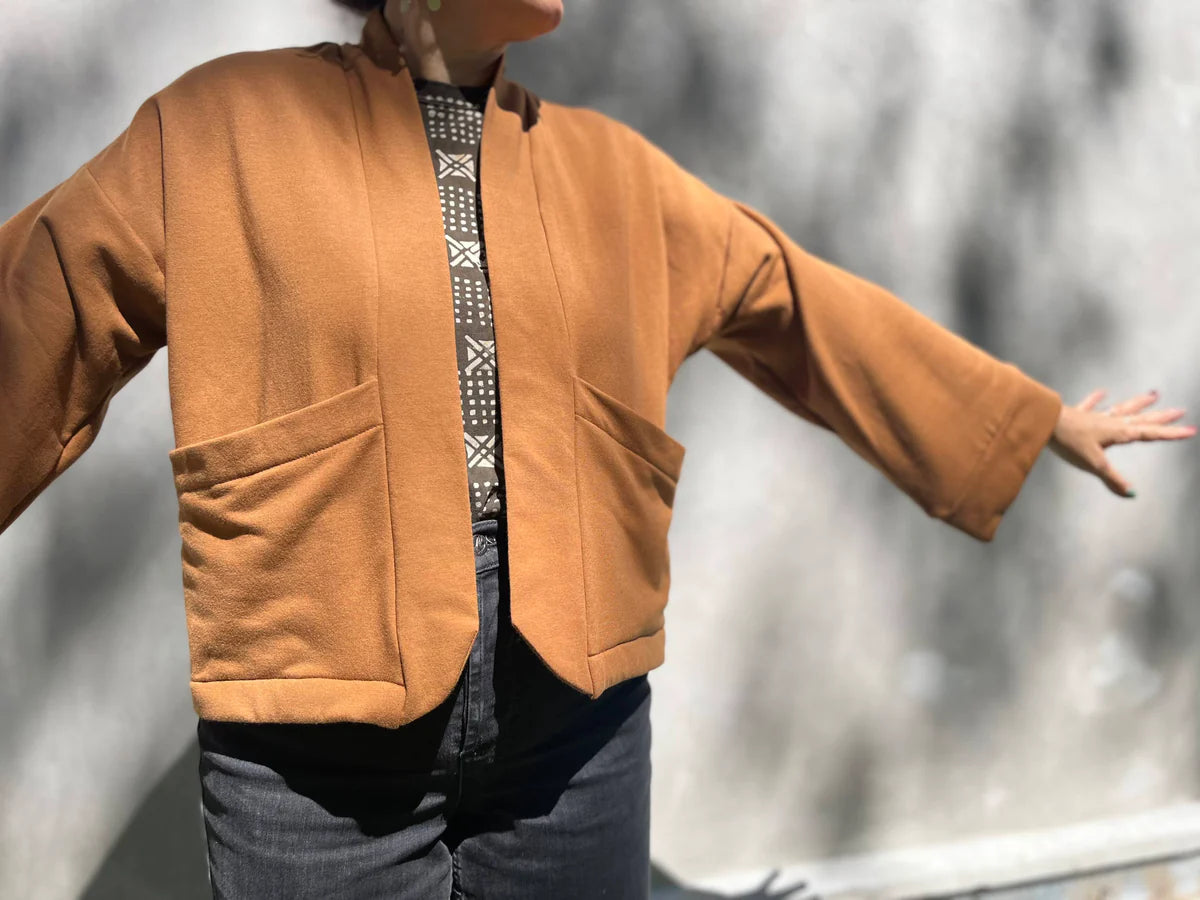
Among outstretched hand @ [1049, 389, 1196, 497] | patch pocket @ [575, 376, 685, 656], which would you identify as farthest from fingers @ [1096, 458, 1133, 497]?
patch pocket @ [575, 376, 685, 656]

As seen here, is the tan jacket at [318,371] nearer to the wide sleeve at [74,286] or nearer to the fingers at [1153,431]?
the wide sleeve at [74,286]

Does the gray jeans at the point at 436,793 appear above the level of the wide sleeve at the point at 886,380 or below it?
below

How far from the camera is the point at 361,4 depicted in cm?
94

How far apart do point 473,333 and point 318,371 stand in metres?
0.12

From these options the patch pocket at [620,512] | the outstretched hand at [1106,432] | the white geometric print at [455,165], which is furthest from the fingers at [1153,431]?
the white geometric print at [455,165]

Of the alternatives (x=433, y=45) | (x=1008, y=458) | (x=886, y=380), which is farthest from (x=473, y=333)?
(x=1008, y=458)

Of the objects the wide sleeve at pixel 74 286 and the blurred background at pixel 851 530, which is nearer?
the wide sleeve at pixel 74 286

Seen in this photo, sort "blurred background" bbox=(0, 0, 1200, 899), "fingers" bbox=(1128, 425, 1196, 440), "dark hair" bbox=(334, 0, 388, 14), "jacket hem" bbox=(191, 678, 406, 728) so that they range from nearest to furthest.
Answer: "jacket hem" bbox=(191, 678, 406, 728)
"dark hair" bbox=(334, 0, 388, 14)
"fingers" bbox=(1128, 425, 1196, 440)
"blurred background" bbox=(0, 0, 1200, 899)

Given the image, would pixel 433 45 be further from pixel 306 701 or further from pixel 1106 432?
pixel 1106 432

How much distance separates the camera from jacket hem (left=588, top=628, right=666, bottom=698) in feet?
2.65

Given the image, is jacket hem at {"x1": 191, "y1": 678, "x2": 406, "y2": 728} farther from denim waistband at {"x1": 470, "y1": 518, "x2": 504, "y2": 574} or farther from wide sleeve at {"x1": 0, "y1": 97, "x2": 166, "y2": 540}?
wide sleeve at {"x1": 0, "y1": 97, "x2": 166, "y2": 540}

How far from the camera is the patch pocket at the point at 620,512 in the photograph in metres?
0.82

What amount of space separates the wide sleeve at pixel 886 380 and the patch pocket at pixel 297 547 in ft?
1.23

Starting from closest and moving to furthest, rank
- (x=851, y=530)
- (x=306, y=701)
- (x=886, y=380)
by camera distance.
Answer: (x=306, y=701) → (x=886, y=380) → (x=851, y=530)
